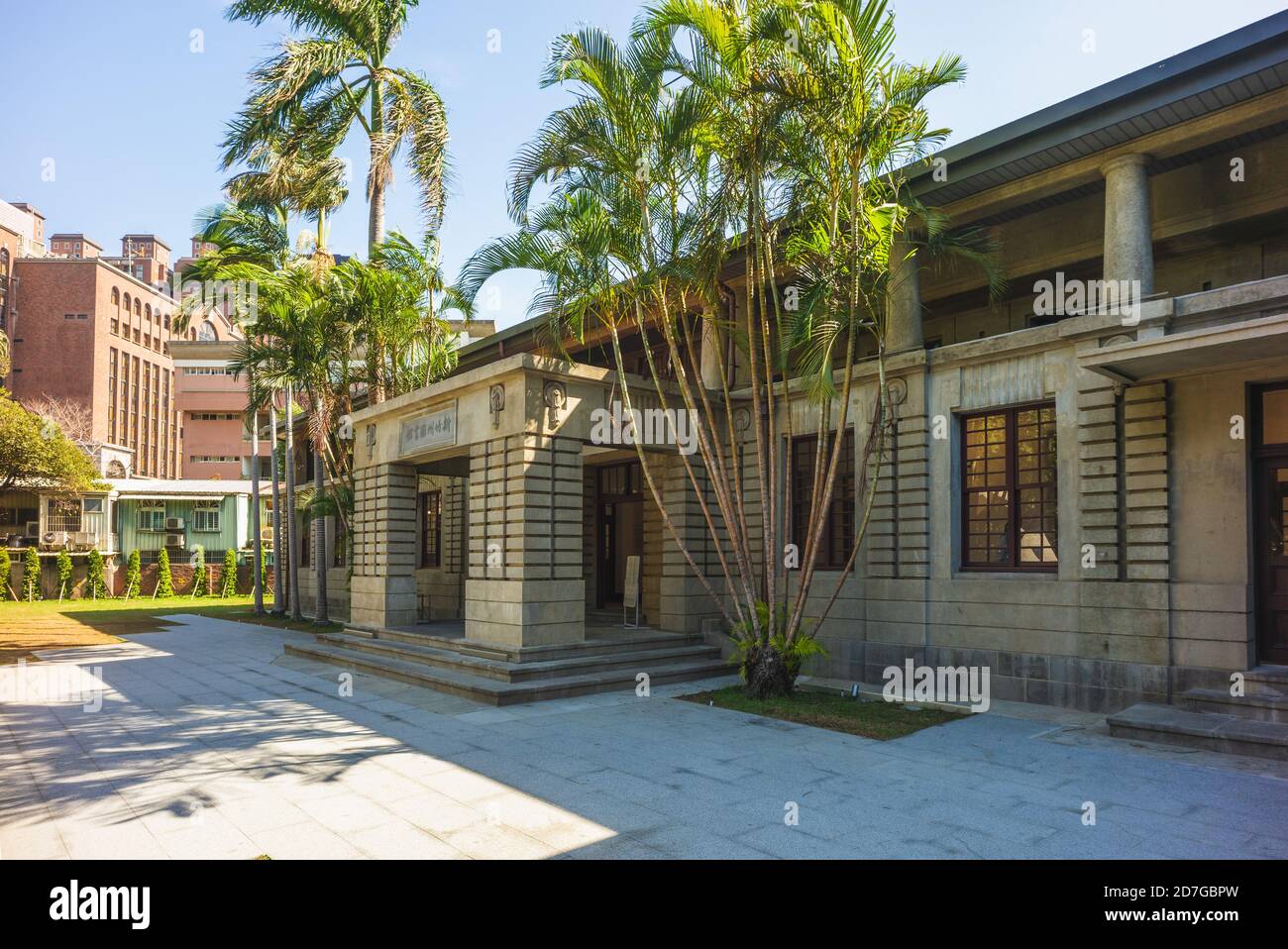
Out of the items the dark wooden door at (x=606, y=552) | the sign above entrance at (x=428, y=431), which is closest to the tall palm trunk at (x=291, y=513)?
the sign above entrance at (x=428, y=431)

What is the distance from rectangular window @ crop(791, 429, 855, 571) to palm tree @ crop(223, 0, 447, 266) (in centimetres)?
1130

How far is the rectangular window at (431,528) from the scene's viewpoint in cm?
2495

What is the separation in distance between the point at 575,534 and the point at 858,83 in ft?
26.8

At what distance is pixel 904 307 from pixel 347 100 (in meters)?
15.4

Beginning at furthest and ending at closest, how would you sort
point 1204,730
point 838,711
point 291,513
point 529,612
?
point 291,513
point 529,612
point 838,711
point 1204,730

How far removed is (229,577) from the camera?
141ft

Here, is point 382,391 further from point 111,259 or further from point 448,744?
point 111,259

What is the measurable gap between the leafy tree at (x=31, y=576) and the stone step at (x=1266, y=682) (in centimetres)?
4485

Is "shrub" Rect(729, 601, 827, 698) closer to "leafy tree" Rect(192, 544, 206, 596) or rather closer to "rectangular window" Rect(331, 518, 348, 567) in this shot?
"rectangular window" Rect(331, 518, 348, 567)

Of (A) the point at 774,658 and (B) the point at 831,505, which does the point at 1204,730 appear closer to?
(A) the point at 774,658

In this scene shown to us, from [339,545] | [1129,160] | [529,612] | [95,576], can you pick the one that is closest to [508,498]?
[529,612]

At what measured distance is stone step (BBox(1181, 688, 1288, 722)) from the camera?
9.72m

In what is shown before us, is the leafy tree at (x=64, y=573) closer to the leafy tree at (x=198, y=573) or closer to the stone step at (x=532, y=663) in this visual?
the leafy tree at (x=198, y=573)

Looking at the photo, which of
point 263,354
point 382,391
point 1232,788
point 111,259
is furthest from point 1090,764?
point 111,259
